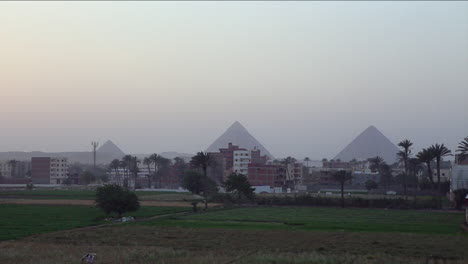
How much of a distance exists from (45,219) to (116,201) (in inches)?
305

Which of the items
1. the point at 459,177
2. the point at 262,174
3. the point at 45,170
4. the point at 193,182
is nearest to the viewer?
the point at 459,177

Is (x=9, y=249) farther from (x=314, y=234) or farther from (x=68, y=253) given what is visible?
(x=314, y=234)

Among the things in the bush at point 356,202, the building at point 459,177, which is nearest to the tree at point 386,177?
the building at point 459,177

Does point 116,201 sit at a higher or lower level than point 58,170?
lower

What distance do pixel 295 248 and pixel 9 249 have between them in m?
15.8

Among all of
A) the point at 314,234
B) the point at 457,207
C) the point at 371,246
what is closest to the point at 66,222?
the point at 314,234

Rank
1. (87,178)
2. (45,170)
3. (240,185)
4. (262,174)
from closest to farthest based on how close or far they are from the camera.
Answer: (240,185) < (262,174) < (87,178) < (45,170)

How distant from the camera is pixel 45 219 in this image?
175ft

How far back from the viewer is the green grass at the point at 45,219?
144 ft

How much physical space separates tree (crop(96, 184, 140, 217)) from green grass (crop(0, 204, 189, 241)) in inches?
40.9

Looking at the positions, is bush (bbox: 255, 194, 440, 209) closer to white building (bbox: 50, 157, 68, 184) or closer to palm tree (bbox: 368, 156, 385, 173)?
palm tree (bbox: 368, 156, 385, 173)

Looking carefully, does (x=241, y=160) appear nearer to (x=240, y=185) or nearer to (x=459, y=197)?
(x=240, y=185)

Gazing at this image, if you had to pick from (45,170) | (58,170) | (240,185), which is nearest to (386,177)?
(240,185)

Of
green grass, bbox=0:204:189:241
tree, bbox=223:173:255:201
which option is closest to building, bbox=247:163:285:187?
tree, bbox=223:173:255:201
